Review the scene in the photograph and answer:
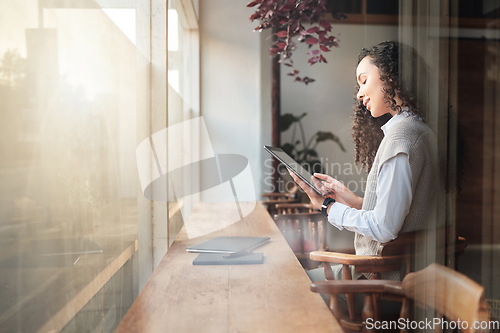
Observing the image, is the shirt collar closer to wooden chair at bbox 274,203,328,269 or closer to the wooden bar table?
the wooden bar table

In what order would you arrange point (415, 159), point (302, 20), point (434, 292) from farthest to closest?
point (302, 20)
point (415, 159)
point (434, 292)

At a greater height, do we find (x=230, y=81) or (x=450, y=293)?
(x=230, y=81)

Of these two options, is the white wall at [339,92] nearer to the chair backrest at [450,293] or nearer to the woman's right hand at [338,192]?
the woman's right hand at [338,192]

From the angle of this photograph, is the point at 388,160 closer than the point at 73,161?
No

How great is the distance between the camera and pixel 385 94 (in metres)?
1.35

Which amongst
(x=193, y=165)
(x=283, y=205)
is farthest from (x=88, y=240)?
(x=283, y=205)

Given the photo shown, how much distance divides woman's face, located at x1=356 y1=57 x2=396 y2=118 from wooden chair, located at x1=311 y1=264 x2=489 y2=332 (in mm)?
571

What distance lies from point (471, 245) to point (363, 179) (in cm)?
55

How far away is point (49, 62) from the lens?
2.53ft

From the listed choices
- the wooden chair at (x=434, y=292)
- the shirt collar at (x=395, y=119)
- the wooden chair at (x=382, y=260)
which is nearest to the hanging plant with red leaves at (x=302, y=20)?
the shirt collar at (x=395, y=119)

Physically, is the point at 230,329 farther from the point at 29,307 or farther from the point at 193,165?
the point at 193,165

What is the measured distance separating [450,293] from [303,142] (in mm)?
1546

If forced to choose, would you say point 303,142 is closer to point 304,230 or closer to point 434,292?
point 304,230

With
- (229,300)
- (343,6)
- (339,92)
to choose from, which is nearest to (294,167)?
(339,92)
